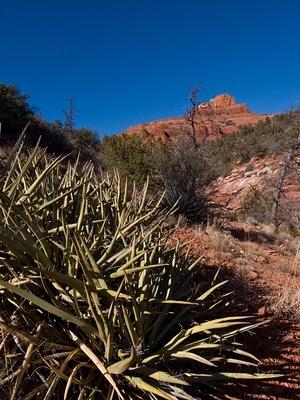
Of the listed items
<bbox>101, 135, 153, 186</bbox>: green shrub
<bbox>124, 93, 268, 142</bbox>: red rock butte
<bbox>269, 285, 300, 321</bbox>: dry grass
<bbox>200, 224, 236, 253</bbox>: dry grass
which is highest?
<bbox>124, 93, 268, 142</bbox>: red rock butte

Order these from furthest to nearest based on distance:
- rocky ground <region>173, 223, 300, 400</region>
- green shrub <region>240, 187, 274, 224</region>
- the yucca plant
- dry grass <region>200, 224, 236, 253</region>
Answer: green shrub <region>240, 187, 274, 224</region>, dry grass <region>200, 224, 236, 253</region>, rocky ground <region>173, 223, 300, 400</region>, the yucca plant

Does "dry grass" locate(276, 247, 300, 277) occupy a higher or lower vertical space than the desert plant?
lower

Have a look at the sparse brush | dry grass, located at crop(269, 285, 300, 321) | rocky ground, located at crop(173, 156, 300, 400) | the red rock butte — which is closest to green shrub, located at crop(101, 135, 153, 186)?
the sparse brush

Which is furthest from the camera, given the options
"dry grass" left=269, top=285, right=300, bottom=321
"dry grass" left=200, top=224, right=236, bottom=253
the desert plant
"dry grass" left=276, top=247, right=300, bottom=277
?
the desert plant

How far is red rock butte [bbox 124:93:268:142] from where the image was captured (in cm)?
4816

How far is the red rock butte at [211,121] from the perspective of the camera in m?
48.2

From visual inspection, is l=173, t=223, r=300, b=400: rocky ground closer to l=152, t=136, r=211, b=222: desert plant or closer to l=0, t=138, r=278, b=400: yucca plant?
l=0, t=138, r=278, b=400: yucca plant

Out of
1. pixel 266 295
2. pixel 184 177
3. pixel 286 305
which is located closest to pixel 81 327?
pixel 286 305

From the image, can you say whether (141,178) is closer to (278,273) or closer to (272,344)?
(278,273)

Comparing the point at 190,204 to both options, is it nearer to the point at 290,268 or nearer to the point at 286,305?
the point at 290,268

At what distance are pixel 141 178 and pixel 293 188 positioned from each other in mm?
16256

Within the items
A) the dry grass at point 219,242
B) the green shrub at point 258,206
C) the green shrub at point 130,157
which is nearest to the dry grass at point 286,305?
the dry grass at point 219,242

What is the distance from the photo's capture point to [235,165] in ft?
120

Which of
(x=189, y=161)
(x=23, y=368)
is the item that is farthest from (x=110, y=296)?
(x=189, y=161)
